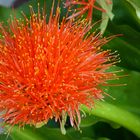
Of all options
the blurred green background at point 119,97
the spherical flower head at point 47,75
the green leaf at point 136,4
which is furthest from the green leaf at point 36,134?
the green leaf at point 136,4

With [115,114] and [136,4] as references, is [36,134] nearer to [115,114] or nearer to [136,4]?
[115,114]

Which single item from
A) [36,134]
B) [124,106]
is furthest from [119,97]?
[36,134]

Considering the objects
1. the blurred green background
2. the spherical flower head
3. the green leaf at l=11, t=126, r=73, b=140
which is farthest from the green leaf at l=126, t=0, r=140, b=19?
the green leaf at l=11, t=126, r=73, b=140

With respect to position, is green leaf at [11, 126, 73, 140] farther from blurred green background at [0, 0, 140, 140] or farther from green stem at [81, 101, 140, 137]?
green stem at [81, 101, 140, 137]

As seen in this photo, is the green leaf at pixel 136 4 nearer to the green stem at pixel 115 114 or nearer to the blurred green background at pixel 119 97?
the blurred green background at pixel 119 97

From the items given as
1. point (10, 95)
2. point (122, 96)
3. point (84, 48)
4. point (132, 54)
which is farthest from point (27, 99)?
point (132, 54)

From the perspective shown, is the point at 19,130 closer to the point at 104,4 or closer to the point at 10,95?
the point at 10,95
